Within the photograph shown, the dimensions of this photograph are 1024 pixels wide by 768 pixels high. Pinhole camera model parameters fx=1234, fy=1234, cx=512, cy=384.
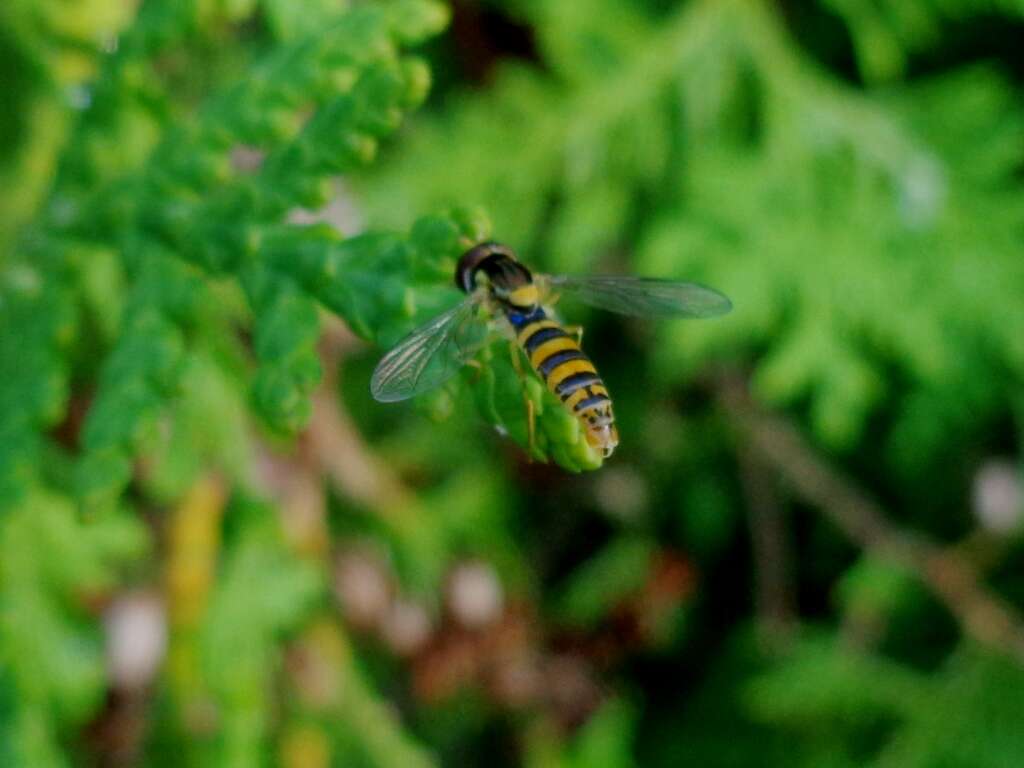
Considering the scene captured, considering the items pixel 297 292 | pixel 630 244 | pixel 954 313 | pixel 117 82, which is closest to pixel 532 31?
pixel 630 244

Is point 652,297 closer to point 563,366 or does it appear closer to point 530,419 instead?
point 563,366

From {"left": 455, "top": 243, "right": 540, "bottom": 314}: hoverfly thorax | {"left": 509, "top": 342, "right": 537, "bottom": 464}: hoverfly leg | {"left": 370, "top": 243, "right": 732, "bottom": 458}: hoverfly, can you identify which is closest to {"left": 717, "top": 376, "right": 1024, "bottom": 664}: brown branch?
{"left": 370, "top": 243, "right": 732, "bottom": 458}: hoverfly

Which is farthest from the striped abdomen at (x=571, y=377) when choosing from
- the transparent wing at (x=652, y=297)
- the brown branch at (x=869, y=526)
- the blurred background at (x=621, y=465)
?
the brown branch at (x=869, y=526)

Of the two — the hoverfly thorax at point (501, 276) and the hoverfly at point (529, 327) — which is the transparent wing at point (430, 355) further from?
the hoverfly thorax at point (501, 276)

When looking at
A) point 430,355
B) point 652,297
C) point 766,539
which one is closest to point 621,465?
point 766,539

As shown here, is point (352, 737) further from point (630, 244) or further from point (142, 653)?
point (630, 244)

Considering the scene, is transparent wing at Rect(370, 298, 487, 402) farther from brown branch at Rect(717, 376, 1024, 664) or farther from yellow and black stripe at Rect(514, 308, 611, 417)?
brown branch at Rect(717, 376, 1024, 664)
